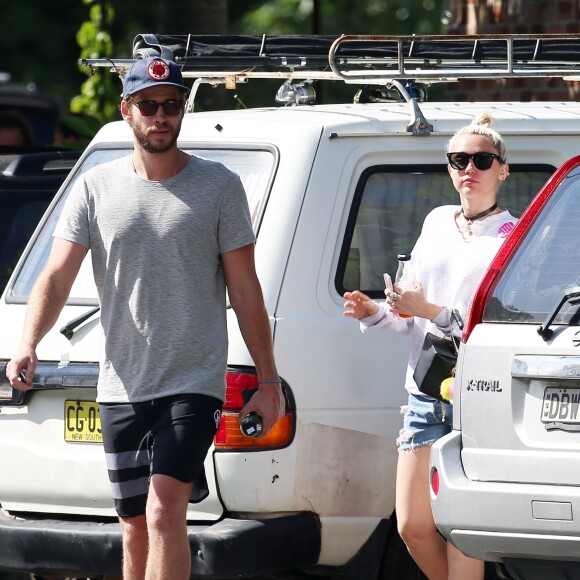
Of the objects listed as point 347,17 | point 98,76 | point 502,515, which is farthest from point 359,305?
point 347,17

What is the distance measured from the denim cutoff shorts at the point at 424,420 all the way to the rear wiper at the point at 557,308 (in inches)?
28.3

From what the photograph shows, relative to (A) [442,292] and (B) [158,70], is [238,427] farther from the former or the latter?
(B) [158,70]

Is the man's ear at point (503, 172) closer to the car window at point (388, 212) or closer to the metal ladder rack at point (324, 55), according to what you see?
the car window at point (388, 212)

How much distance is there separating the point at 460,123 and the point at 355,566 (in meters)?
1.62

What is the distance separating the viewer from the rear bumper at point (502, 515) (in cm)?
455

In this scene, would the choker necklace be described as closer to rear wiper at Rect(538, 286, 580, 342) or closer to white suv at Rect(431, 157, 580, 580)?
white suv at Rect(431, 157, 580, 580)

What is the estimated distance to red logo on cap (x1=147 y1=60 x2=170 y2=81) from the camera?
17.1ft

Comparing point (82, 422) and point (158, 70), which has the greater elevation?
point (158, 70)

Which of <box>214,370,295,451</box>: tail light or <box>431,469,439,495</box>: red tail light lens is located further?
<box>214,370,295,451</box>: tail light

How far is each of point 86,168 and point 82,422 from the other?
3.47ft

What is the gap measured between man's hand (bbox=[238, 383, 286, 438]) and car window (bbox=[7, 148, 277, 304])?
69 centimetres

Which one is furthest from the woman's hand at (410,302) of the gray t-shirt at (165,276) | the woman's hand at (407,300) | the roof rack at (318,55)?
the roof rack at (318,55)

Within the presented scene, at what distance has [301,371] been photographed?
5.42 metres

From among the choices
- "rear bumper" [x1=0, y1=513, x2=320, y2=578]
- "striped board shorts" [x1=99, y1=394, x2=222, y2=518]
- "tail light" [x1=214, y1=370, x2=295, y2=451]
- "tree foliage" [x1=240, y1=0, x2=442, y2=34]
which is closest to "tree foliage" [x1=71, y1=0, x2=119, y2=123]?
"rear bumper" [x1=0, y1=513, x2=320, y2=578]
